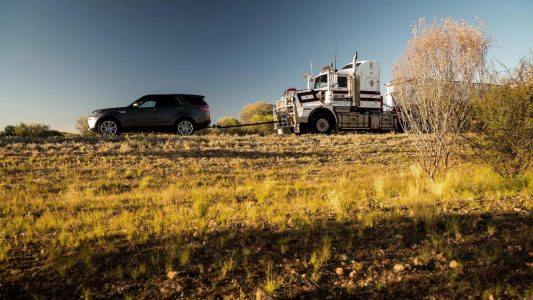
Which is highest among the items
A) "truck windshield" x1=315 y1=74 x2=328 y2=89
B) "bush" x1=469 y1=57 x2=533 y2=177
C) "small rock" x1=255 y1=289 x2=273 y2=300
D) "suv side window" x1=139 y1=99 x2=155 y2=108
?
"truck windshield" x1=315 y1=74 x2=328 y2=89

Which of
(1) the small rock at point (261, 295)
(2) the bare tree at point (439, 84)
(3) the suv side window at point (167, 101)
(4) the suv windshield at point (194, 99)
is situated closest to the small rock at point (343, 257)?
(1) the small rock at point (261, 295)

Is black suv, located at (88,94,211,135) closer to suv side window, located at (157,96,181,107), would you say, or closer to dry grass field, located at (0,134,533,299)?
suv side window, located at (157,96,181,107)

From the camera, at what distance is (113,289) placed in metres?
3.51

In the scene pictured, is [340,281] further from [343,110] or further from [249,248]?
[343,110]

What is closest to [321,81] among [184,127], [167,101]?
[184,127]

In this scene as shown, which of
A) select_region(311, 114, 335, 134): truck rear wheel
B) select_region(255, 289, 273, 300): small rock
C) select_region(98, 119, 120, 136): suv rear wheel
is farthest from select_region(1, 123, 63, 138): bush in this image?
select_region(255, 289, 273, 300): small rock

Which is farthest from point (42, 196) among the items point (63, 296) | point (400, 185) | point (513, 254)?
point (513, 254)

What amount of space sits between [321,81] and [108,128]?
11.0 meters

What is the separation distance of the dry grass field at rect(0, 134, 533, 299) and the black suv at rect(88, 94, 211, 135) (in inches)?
262

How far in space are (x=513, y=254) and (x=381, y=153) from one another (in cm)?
1040

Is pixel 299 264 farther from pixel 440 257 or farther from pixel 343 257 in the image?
pixel 440 257

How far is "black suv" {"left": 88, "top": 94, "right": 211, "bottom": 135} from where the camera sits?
16.2 m

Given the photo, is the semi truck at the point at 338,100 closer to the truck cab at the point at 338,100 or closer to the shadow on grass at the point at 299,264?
the truck cab at the point at 338,100

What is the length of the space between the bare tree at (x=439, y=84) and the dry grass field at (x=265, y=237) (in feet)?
3.15
